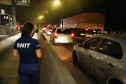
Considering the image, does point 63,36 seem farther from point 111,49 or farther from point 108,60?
point 108,60

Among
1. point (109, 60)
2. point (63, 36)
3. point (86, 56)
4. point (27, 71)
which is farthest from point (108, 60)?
point (63, 36)

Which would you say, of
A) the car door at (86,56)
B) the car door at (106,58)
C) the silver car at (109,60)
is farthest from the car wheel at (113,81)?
the car door at (86,56)

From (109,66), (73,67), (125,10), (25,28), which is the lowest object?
(73,67)

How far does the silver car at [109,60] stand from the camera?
348 centimetres

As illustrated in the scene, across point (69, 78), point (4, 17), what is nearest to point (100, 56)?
point (69, 78)

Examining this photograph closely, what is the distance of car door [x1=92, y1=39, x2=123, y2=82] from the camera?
376 centimetres

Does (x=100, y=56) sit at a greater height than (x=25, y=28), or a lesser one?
lesser

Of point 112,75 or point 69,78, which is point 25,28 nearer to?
point 69,78

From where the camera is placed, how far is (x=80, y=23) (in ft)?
81.0

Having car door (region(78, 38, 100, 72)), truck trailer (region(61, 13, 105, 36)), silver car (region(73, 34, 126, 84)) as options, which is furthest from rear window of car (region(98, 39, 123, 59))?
truck trailer (region(61, 13, 105, 36))

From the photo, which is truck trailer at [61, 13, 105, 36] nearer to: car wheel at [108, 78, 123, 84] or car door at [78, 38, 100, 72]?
car door at [78, 38, 100, 72]

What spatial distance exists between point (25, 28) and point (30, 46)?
14.9 inches

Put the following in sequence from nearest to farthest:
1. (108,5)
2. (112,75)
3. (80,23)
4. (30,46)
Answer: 1. (30,46)
2. (112,75)
3. (80,23)
4. (108,5)

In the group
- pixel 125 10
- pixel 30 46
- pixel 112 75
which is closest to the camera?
pixel 30 46
